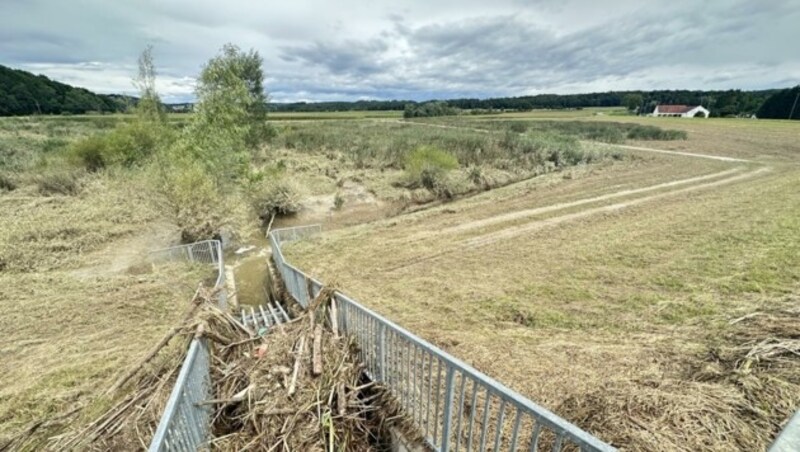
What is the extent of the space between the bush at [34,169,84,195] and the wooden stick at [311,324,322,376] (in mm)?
18321

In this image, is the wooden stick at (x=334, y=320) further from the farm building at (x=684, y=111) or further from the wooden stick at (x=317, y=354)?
the farm building at (x=684, y=111)

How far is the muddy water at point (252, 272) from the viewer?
9500mm

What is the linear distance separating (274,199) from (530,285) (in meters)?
13.0

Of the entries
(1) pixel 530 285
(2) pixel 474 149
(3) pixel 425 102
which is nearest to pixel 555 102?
(3) pixel 425 102

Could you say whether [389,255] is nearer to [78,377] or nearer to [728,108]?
[78,377]

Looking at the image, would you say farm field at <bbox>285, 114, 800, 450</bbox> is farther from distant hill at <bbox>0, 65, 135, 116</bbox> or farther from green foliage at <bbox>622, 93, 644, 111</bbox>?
green foliage at <bbox>622, 93, 644, 111</bbox>

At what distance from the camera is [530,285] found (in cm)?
659

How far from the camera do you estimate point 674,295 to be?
557 cm

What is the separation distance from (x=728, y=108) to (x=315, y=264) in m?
106

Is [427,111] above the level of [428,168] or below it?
above

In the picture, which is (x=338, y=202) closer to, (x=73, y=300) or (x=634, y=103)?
(x=73, y=300)

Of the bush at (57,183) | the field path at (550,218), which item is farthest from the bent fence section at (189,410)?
the bush at (57,183)

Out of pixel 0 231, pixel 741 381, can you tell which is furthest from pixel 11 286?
pixel 741 381

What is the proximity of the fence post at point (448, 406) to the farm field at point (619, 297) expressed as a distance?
1.11 meters
